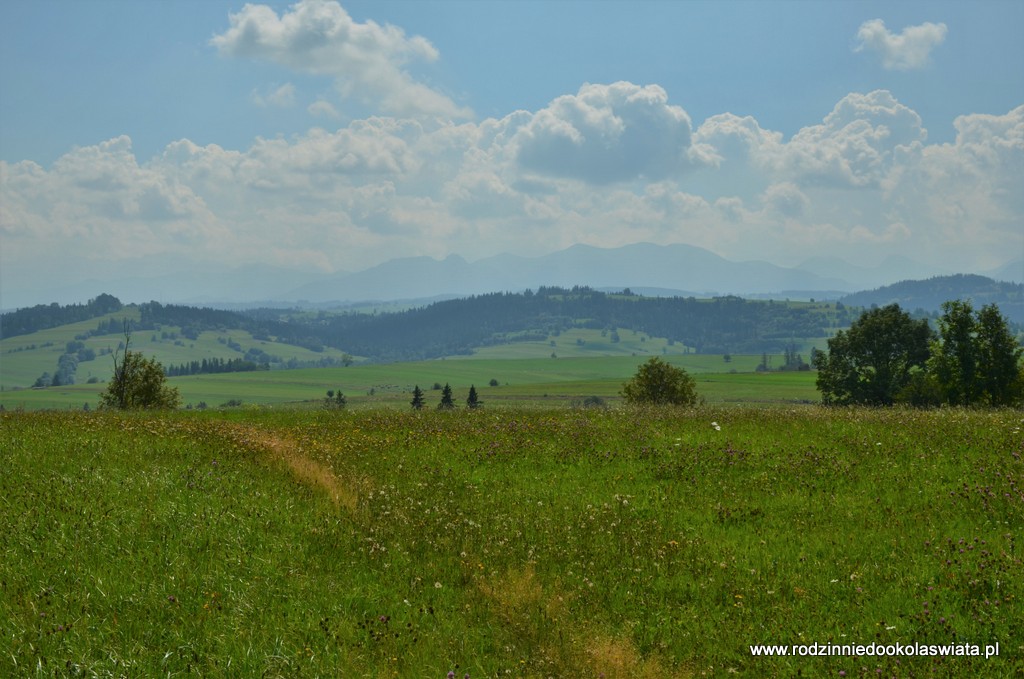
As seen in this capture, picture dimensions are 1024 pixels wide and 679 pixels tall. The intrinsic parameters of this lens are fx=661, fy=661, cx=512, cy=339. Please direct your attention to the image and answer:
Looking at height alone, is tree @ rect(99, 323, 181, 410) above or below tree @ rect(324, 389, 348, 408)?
above

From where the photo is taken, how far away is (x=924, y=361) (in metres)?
66.8

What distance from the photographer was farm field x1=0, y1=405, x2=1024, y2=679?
27.9 feet

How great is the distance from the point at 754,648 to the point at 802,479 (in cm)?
703

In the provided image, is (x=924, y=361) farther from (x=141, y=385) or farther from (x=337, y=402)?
(x=141, y=385)

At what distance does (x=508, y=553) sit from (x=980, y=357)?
5701 centimetres

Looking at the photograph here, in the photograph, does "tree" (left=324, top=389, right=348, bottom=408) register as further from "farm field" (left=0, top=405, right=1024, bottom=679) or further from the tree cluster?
the tree cluster

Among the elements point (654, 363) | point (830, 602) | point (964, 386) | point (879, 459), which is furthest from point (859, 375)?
point (830, 602)

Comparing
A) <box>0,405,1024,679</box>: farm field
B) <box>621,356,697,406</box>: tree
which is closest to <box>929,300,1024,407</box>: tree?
<box>621,356,697,406</box>: tree

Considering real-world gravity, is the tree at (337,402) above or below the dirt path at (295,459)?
below

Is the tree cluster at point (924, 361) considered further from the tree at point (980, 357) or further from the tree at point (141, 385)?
the tree at point (141, 385)

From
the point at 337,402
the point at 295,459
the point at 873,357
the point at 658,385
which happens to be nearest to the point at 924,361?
the point at 873,357

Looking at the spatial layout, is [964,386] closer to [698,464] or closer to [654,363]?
[654,363]

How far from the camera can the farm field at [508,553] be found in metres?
8.51

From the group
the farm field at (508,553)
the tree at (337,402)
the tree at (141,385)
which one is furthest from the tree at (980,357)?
the tree at (141,385)
